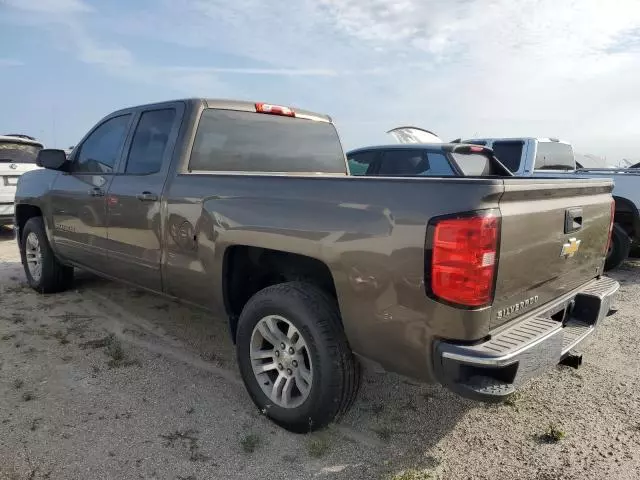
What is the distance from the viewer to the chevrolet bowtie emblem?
106 inches

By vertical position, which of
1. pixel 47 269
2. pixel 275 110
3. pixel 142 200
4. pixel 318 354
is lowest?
pixel 47 269

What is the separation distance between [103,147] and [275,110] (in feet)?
5.26

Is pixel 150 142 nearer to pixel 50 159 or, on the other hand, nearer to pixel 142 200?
pixel 142 200

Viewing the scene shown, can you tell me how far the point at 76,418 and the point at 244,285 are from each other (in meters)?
1.24

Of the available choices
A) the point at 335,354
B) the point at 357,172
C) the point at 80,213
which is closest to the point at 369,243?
the point at 335,354

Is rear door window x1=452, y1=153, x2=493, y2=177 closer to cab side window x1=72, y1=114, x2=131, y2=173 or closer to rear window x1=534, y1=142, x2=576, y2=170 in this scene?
rear window x1=534, y1=142, x2=576, y2=170

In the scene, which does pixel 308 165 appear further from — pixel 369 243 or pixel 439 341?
pixel 439 341

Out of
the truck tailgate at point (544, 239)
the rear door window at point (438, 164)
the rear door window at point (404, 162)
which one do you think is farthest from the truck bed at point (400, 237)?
the rear door window at point (404, 162)

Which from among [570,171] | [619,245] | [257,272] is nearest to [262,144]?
[257,272]

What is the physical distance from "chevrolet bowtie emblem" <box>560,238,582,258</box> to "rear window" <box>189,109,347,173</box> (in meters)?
2.17

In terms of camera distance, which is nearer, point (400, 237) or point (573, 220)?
point (400, 237)

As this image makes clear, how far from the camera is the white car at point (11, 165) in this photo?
845cm

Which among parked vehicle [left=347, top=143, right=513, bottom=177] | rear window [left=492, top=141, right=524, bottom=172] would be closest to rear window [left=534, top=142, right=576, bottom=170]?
rear window [left=492, top=141, right=524, bottom=172]

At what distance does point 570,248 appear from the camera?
108 inches
